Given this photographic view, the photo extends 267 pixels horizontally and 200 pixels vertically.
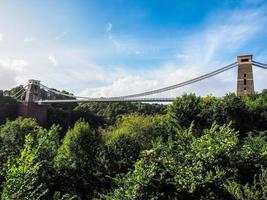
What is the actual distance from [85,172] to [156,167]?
14.3 ft

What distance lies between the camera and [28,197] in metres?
5.86

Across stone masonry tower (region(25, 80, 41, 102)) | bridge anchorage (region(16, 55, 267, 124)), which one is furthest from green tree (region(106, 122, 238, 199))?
stone masonry tower (region(25, 80, 41, 102))

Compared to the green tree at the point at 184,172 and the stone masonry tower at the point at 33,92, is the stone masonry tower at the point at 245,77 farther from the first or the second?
the stone masonry tower at the point at 33,92

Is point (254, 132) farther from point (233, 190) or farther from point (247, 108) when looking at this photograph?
point (233, 190)

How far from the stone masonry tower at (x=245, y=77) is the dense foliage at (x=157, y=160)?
24.5 feet

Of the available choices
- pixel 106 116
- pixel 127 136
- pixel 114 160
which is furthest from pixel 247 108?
pixel 106 116

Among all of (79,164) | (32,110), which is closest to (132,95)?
(32,110)

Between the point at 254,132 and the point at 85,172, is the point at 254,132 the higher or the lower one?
the higher one

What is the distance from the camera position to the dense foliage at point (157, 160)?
838 centimetres

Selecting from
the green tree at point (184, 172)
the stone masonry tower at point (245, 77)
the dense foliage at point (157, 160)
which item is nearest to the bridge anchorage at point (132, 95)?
the stone masonry tower at point (245, 77)

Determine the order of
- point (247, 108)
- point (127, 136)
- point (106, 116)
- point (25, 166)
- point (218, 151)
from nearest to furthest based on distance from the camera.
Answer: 1. point (25, 166)
2. point (218, 151)
3. point (127, 136)
4. point (247, 108)
5. point (106, 116)

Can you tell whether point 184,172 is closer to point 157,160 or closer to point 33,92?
point 157,160

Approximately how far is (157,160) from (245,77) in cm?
2105

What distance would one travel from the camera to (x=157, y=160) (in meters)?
11.6
